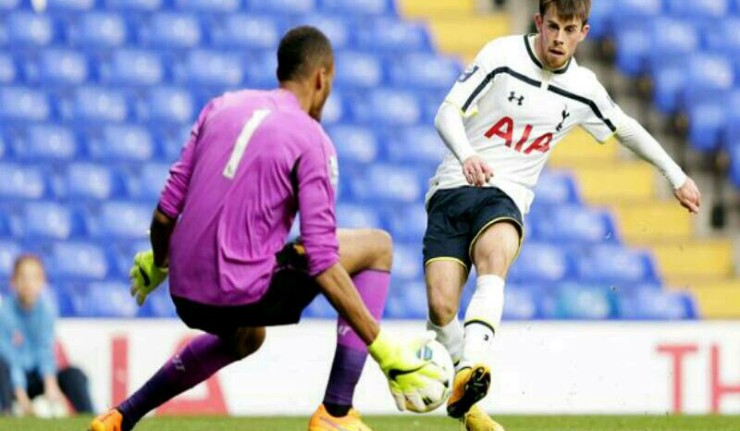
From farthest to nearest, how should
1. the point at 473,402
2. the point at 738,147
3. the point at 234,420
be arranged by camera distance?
the point at 738,147 < the point at 234,420 < the point at 473,402

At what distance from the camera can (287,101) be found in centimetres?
629

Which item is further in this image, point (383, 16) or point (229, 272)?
point (383, 16)

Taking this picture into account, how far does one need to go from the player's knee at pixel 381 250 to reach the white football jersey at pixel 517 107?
1.34 meters

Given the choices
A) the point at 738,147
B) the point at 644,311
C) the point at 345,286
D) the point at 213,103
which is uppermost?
the point at 213,103

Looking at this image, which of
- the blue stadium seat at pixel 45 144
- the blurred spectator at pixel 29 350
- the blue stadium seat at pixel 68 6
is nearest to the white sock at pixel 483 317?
the blurred spectator at pixel 29 350

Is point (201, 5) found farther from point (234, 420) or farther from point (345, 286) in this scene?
point (345, 286)

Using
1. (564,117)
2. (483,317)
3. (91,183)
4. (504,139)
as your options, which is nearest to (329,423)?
(483,317)

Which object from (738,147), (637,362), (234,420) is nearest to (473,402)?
(234,420)

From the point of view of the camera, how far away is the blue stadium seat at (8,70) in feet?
49.8

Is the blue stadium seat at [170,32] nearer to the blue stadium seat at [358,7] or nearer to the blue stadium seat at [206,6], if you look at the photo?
the blue stadium seat at [206,6]

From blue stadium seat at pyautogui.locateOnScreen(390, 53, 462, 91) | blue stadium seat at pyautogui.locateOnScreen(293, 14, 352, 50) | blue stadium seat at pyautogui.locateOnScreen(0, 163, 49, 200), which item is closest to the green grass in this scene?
blue stadium seat at pyautogui.locateOnScreen(0, 163, 49, 200)

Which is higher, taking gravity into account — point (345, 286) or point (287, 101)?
point (287, 101)

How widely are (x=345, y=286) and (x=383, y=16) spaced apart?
10736 millimetres

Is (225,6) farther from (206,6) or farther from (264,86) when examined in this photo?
(264,86)
